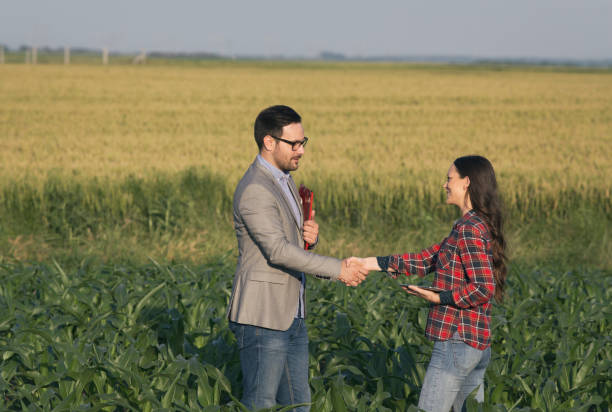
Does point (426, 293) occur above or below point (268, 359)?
above

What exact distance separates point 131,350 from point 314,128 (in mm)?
18247

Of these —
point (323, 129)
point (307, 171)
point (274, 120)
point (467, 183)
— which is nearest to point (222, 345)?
point (274, 120)

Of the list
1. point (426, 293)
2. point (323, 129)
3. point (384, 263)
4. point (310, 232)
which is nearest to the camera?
point (426, 293)

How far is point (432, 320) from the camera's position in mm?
3801

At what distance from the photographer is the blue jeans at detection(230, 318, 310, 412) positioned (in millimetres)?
3729

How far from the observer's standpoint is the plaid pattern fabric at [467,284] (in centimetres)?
369

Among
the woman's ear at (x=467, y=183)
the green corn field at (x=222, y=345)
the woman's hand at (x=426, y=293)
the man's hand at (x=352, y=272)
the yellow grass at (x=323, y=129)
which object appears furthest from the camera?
the yellow grass at (x=323, y=129)

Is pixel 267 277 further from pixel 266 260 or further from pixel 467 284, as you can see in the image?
pixel 467 284

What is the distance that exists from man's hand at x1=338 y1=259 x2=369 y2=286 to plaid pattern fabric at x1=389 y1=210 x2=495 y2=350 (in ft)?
1.48

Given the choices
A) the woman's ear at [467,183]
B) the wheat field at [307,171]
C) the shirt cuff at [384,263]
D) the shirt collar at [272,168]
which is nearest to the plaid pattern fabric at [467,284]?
the woman's ear at [467,183]

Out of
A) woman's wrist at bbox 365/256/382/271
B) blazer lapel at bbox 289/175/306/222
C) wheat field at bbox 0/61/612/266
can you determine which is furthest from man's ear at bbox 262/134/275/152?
wheat field at bbox 0/61/612/266

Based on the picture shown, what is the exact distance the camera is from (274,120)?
375 centimetres

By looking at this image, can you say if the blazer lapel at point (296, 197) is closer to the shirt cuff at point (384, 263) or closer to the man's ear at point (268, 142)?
the man's ear at point (268, 142)

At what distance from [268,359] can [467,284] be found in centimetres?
111
